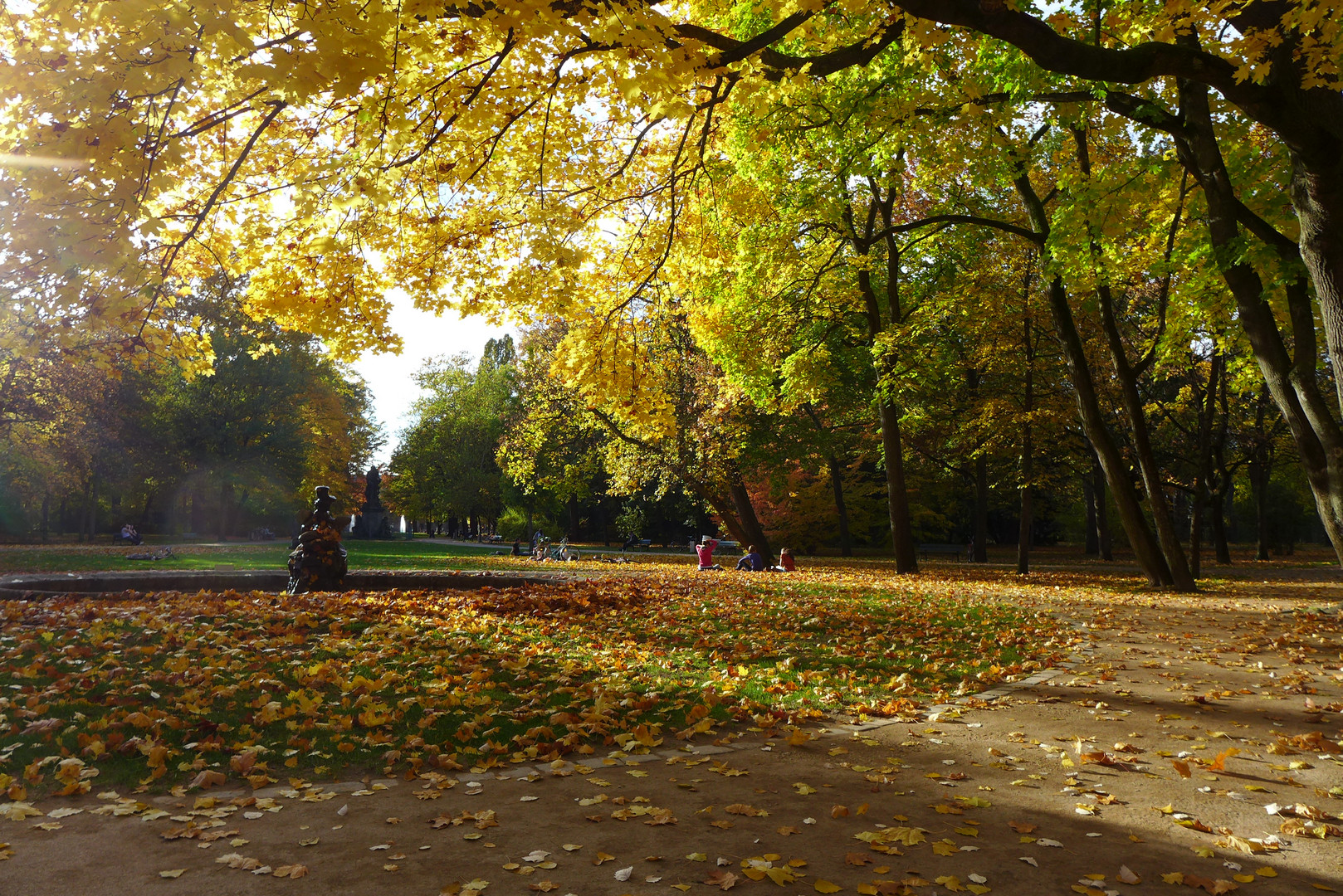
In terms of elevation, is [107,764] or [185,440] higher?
[185,440]

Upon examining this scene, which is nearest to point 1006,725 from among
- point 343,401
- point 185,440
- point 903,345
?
point 903,345

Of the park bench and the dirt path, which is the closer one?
the dirt path

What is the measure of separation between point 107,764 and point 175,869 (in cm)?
171

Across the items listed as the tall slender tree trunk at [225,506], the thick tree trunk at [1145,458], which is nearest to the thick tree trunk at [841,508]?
the thick tree trunk at [1145,458]

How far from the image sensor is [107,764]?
4.50 metres

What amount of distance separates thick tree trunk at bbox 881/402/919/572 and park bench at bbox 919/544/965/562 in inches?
758

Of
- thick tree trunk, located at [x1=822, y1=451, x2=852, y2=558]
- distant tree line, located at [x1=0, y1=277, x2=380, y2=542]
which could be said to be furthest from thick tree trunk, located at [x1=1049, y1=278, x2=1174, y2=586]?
distant tree line, located at [x1=0, y1=277, x2=380, y2=542]

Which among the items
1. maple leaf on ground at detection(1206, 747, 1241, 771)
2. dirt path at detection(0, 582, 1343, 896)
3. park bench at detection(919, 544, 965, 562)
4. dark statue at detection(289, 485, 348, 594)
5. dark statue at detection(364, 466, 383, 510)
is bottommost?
park bench at detection(919, 544, 965, 562)

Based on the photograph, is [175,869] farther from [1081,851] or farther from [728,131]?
[728,131]

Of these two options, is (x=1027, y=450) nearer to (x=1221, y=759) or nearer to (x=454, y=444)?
(x=1221, y=759)

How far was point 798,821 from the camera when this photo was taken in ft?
12.4

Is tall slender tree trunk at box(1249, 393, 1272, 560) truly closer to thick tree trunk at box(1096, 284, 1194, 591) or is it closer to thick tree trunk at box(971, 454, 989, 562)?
thick tree trunk at box(971, 454, 989, 562)

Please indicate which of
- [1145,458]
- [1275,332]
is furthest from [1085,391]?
[1275,332]

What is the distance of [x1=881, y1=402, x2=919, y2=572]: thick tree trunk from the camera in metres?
19.4
